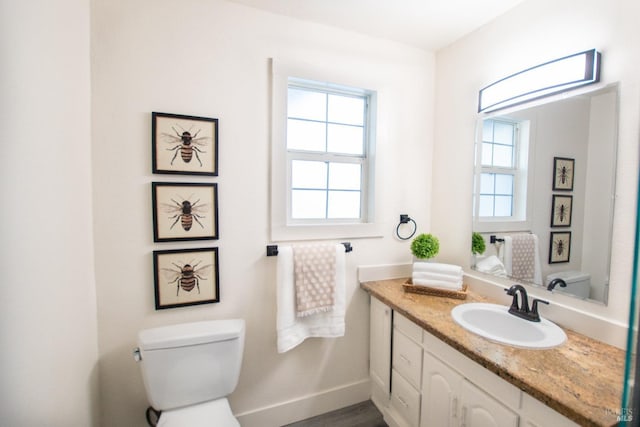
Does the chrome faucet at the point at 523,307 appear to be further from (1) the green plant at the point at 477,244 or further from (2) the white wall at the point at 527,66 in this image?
(1) the green plant at the point at 477,244

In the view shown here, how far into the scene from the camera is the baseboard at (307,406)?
5.38 ft

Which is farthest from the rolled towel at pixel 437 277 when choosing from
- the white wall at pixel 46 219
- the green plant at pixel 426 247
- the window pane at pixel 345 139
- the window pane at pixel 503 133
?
the white wall at pixel 46 219

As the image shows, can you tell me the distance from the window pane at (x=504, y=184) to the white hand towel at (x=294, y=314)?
1.01m

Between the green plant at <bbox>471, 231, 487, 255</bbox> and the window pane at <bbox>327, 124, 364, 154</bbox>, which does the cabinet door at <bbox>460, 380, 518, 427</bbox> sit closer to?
the green plant at <bbox>471, 231, 487, 255</bbox>

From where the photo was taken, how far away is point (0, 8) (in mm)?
695

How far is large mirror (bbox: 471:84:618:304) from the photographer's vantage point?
44.9 inches

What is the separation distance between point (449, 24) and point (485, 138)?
29.8 inches

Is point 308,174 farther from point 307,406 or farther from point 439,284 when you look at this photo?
point 307,406

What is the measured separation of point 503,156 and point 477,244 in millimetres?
561

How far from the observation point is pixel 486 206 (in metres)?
1.66

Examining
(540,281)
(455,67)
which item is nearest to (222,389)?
(540,281)

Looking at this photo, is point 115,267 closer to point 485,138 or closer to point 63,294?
point 63,294

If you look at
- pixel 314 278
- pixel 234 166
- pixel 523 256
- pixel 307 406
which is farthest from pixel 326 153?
pixel 307 406

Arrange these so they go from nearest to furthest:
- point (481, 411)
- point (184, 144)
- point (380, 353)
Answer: point (481, 411) → point (184, 144) → point (380, 353)
